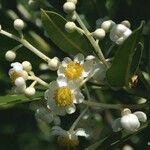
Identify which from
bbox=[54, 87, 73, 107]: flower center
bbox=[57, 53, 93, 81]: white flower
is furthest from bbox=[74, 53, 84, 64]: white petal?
bbox=[54, 87, 73, 107]: flower center

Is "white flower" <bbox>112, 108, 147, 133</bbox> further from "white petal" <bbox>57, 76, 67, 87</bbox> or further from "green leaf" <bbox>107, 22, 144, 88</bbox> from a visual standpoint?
"white petal" <bbox>57, 76, 67, 87</bbox>

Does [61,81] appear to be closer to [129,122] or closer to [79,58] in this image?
[79,58]

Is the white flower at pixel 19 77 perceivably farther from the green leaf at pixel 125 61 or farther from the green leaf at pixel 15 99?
the green leaf at pixel 125 61

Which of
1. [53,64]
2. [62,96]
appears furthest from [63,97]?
[53,64]

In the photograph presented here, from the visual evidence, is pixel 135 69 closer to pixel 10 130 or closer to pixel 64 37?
pixel 64 37

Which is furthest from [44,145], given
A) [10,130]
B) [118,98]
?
[118,98]
